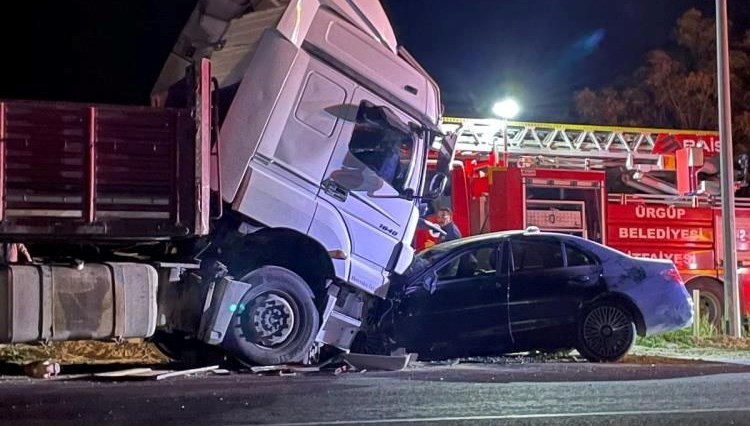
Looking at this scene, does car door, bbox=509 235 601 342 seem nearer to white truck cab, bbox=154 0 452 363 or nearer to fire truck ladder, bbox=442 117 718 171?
white truck cab, bbox=154 0 452 363

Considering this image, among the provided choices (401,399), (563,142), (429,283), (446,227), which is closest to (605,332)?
(429,283)

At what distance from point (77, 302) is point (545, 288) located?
15.0 ft

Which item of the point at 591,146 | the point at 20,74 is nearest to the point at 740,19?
the point at 591,146

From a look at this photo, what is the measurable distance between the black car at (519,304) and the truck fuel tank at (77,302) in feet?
8.57

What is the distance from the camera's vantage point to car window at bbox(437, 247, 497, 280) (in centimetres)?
1075

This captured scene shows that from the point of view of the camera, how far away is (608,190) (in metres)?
17.6

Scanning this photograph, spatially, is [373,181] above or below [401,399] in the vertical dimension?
above

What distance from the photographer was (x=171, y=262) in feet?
30.3

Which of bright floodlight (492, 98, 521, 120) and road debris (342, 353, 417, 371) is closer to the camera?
road debris (342, 353, 417, 371)

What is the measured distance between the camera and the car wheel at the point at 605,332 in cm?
1062

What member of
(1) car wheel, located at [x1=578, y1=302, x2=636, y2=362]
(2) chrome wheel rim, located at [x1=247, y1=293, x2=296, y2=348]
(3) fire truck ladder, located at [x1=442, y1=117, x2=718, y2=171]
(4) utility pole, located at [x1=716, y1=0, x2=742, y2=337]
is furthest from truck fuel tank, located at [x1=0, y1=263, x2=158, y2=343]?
(3) fire truck ladder, located at [x1=442, y1=117, x2=718, y2=171]

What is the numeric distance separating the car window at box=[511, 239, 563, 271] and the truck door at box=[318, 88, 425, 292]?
1.19 metres

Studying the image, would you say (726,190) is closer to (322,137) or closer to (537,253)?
(537,253)

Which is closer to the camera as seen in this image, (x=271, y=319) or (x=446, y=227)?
(x=271, y=319)
